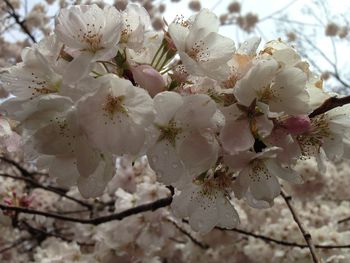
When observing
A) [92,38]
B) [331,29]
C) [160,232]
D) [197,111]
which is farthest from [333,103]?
[331,29]

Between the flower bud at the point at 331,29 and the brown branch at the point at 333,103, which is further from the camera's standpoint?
the flower bud at the point at 331,29

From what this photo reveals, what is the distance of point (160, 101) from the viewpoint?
100 cm

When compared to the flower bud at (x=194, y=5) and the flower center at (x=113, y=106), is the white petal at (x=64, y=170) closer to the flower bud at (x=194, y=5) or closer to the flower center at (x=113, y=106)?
the flower center at (x=113, y=106)

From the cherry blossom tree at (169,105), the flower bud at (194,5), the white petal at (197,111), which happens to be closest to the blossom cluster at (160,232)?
the cherry blossom tree at (169,105)

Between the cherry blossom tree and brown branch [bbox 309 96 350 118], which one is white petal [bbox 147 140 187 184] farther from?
brown branch [bbox 309 96 350 118]

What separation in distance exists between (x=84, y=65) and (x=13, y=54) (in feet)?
22.9

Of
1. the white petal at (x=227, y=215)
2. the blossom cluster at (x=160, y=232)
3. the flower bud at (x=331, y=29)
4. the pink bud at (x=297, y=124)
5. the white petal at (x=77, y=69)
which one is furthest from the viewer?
the flower bud at (x=331, y=29)

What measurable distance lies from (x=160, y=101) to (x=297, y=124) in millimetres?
322

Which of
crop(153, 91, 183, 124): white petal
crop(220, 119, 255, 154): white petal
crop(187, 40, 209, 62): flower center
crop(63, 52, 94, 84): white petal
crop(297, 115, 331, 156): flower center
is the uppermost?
crop(63, 52, 94, 84): white petal

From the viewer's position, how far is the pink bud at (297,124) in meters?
1.07

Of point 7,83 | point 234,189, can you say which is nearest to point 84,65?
point 7,83

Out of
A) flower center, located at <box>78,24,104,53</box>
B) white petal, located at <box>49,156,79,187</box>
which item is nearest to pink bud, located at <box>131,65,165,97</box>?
flower center, located at <box>78,24,104,53</box>

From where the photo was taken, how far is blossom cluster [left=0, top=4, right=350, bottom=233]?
39.2 inches

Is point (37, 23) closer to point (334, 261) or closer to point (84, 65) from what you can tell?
point (334, 261)
